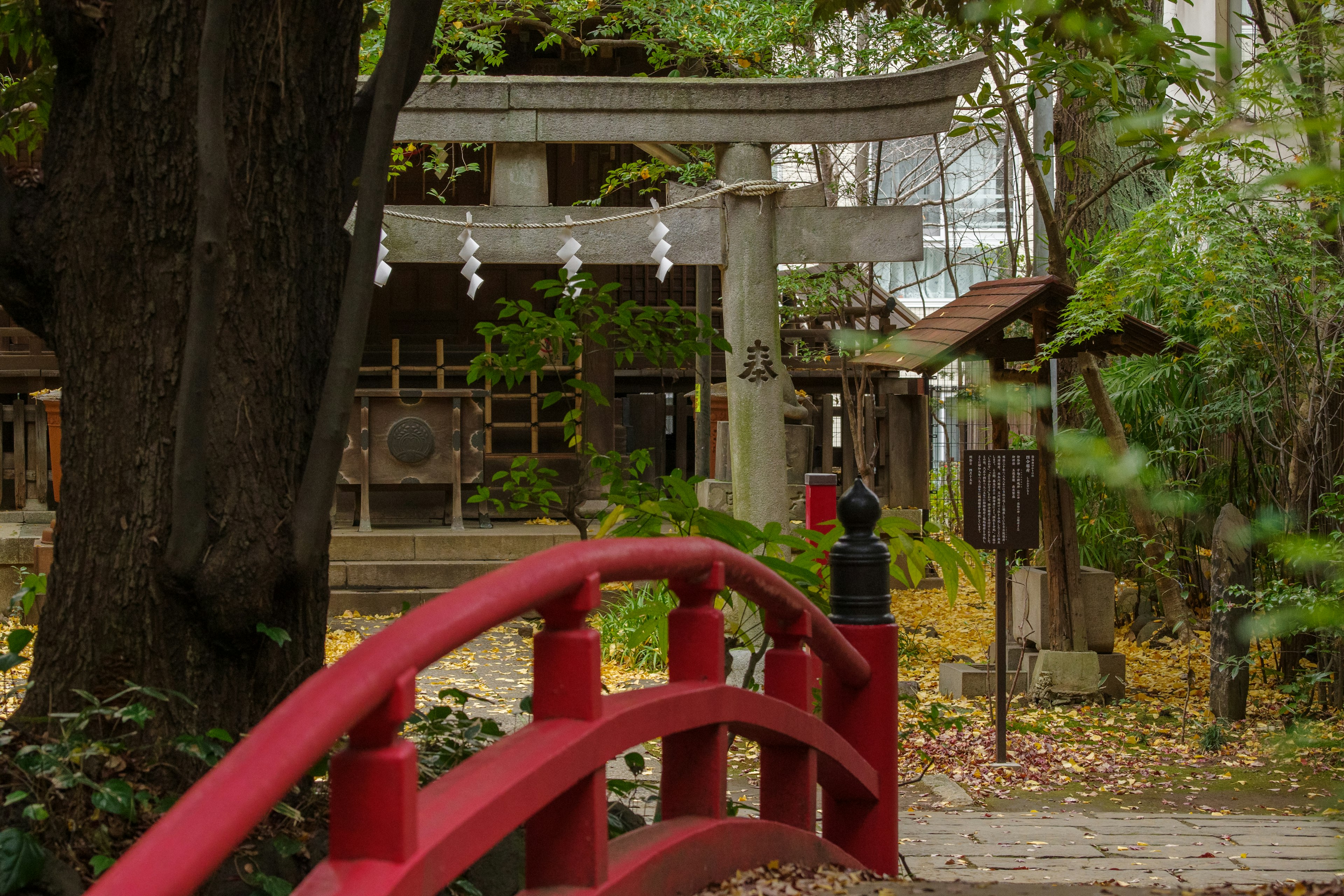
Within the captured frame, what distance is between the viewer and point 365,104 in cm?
293

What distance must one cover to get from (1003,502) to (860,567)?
4397 mm

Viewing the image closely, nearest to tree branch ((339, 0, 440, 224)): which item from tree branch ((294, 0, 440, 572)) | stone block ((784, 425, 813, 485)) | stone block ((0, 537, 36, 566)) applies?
tree branch ((294, 0, 440, 572))

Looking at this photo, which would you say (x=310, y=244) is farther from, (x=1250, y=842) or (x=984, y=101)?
(x=1250, y=842)

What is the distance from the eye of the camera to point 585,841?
1.76 m

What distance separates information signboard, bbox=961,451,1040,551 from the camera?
283 inches

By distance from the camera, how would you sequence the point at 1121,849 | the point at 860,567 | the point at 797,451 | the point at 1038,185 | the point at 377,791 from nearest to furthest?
the point at 377,791 → the point at 860,567 → the point at 1121,849 → the point at 1038,185 → the point at 797,451

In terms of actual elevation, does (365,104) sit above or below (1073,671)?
above

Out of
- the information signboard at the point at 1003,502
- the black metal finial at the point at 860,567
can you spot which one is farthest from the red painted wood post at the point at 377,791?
the information signboard at the point at 1003,502

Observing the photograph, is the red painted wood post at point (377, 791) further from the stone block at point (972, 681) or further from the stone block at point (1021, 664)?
the stone block at point (1021, 664)

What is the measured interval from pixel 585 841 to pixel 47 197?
1872mm

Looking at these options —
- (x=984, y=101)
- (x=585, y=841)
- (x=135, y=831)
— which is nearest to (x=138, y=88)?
(x=135, y=831)

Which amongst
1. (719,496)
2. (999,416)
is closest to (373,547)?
(719,496)

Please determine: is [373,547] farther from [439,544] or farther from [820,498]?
[820,498]

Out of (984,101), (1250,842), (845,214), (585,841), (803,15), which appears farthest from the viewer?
(803,15)
